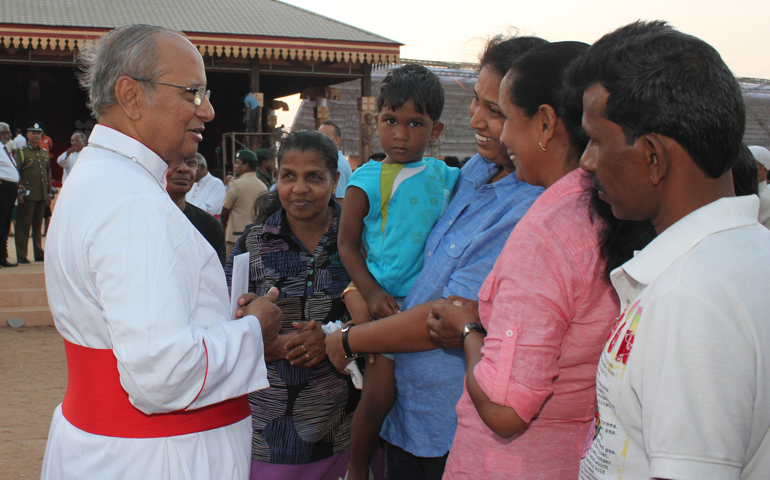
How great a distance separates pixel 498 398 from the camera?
47.5 inches

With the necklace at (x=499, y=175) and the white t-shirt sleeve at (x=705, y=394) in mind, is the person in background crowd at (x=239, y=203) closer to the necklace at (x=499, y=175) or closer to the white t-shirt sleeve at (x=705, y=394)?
the necklace at (x=499, y=175)

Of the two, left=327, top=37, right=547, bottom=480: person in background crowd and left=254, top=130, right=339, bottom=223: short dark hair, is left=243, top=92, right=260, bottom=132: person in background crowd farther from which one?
left=327, top=37, right=547, bottom=480: person in background crowd

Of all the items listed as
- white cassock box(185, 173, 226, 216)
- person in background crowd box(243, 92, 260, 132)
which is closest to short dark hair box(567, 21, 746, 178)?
white cassock box(185, 173, 226, 216)

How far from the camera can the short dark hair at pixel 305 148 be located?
269 cm

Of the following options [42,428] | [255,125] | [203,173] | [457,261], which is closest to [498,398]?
[457,261]

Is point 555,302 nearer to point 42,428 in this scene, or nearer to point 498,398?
point 498,398

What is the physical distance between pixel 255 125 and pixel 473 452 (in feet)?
42.1

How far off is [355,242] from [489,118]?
0.88 meters

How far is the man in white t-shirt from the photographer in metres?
0.84

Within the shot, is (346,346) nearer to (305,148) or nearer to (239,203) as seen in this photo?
(305,148)

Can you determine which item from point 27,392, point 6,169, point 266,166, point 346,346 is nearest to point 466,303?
point 346,346

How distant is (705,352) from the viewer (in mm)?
838

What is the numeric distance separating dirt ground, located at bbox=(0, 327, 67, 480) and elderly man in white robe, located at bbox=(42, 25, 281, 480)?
9.61ft

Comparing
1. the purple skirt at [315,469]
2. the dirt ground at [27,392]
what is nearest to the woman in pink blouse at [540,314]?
the purple skirt at [315,469]
